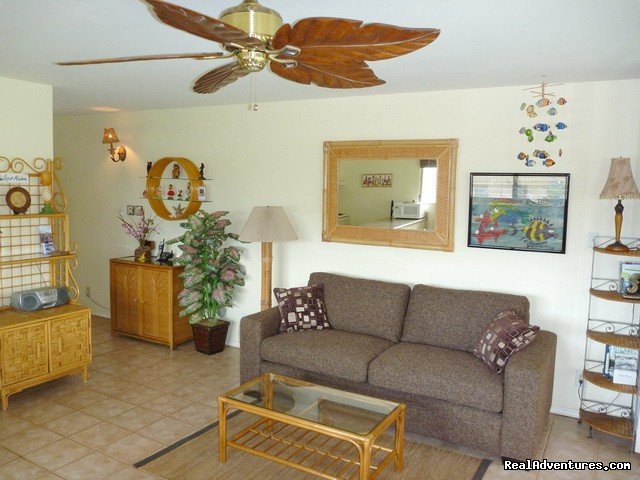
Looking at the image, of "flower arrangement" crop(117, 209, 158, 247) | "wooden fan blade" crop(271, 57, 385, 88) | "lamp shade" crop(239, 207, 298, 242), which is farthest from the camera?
"flower arrangement" crop(117, 209, 158, 247)

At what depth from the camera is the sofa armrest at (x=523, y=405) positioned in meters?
2.96

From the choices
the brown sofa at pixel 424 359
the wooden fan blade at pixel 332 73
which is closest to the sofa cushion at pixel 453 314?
the brown sofa at pixel 424 359

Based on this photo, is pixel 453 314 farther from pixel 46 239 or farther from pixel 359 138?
pixel 46 239

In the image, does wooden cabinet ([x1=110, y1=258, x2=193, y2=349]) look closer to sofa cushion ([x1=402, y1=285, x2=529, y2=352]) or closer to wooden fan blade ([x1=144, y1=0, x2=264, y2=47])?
sofa cushion ([x1=402, y1=285, x2=529, y2=352])

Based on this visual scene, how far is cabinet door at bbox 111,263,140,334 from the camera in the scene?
17.1ft

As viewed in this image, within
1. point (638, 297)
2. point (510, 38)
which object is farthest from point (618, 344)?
point (510, 38)

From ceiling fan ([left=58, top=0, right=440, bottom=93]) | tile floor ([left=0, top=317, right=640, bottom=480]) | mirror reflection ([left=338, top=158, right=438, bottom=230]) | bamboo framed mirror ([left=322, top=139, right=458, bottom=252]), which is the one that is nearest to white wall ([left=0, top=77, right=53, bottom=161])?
tile floor ([left=0, top=317, right=640, bottom=480])

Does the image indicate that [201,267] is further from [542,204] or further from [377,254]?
[542,204]

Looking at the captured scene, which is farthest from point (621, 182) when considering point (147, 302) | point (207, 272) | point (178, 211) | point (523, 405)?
point (147, 302)

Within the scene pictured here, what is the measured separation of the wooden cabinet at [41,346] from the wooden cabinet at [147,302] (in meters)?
0.94

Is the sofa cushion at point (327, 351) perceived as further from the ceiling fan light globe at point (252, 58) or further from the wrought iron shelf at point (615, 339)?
the ceiling fan light globe at point (252, 58)

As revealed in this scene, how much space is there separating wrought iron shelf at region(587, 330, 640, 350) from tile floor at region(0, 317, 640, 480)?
0.67 meters

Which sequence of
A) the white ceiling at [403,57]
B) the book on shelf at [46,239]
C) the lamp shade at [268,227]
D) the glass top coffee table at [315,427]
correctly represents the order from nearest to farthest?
the white ceiling at [403,57], the glass top coffee table at [315,427], the book on shelf at [46,239], the lamp shade at [268,227]

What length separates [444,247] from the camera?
13.4 feet
